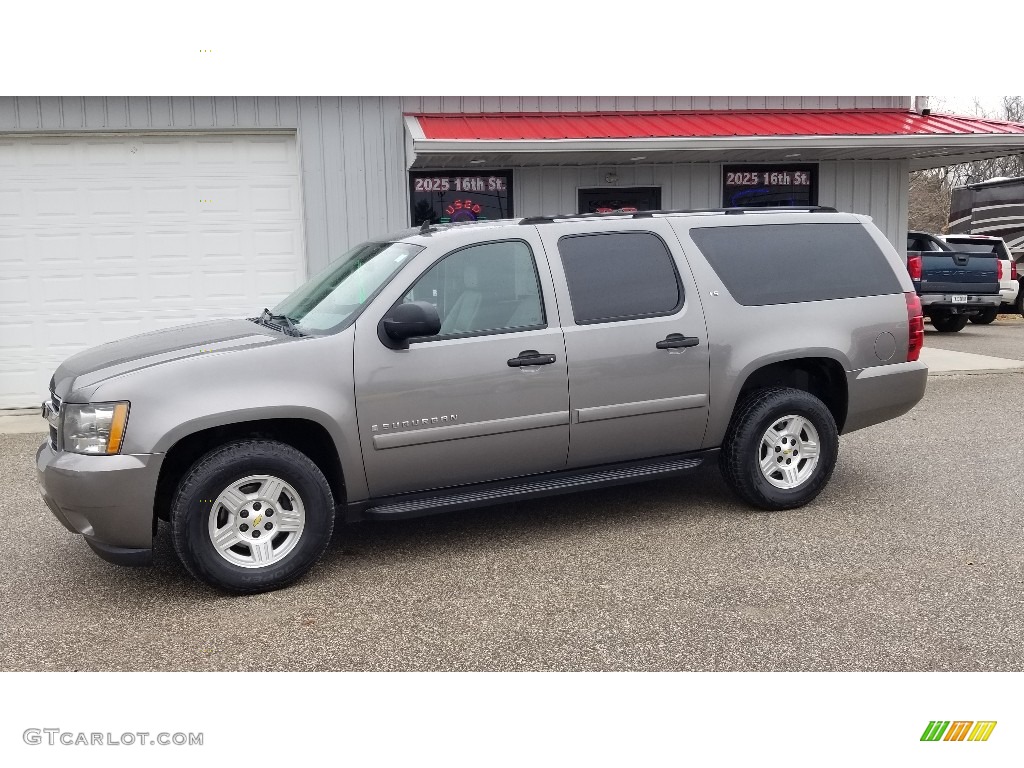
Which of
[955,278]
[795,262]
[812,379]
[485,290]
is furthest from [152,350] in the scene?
[955,278]

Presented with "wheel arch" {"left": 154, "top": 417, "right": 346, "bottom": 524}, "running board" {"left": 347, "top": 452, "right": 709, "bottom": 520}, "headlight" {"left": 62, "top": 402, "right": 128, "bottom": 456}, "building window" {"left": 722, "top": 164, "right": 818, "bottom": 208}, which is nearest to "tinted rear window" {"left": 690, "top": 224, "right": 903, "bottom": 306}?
"running board" {"left": 347, "top": 452, "right": 709, "bottom": 520}

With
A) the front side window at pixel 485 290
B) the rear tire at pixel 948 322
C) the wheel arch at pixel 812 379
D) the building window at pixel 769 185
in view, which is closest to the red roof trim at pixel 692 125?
the building window at pixel 769 185

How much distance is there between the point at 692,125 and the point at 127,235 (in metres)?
Answer: 6.69

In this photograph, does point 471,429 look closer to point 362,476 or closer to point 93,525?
point 362,476

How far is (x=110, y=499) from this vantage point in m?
4.42

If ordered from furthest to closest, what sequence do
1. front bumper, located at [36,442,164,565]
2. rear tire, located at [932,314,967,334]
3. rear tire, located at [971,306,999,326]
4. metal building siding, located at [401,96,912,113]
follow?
rear tire, located at [971,306,999,326]
rear tire, located at [932,314,967,334]
metal building siding, located at [401,96,912,113]
front bumper, located at [36,442,164,565]

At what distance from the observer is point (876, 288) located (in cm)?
611

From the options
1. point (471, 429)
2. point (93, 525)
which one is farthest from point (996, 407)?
point (93, 525)

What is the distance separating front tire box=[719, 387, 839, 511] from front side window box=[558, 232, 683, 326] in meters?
0.86

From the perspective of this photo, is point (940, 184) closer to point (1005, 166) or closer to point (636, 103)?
point (1005, 166)

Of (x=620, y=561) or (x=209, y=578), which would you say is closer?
(x=209, y=578)

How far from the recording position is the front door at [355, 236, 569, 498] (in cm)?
488

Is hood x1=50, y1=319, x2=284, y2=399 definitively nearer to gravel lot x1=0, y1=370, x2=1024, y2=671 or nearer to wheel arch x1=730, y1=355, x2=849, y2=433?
gravel lot x1=0, y1=370, x2=1024, y2=671

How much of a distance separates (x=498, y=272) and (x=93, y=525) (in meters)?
2.45
